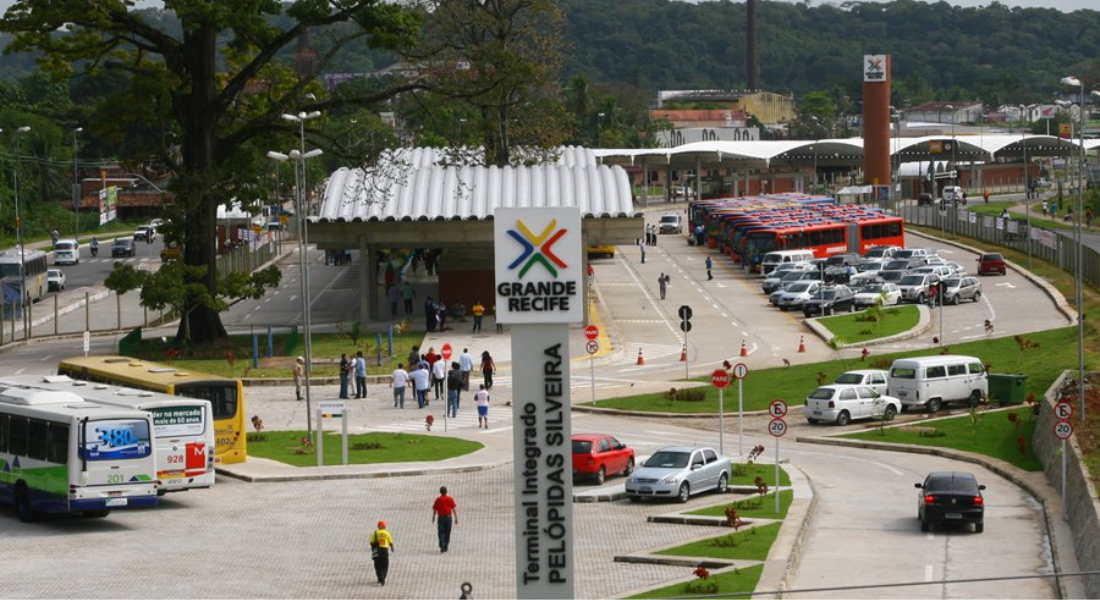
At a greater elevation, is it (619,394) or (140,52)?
(140,52)

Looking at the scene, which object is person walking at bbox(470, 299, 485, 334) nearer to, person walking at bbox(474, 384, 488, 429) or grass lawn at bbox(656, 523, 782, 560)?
person walking at bbox(474, 384, 488, 429)

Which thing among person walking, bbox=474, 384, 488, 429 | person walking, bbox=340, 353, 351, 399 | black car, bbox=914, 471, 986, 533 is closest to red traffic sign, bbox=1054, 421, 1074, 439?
black car, bbox=914, 471, 986, 533

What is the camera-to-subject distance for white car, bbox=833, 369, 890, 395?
5431cm

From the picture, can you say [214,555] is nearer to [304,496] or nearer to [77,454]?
[77,454]

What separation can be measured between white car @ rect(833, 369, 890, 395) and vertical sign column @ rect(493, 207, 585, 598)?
123 feet

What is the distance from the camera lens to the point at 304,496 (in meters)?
40.2

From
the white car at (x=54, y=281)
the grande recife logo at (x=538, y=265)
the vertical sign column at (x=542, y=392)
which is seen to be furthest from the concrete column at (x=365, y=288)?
the grande recife logo at (x=538, y=265)

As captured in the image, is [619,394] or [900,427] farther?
[619,394]

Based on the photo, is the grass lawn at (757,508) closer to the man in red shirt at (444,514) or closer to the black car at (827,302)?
the man in red shirt at (444,514)

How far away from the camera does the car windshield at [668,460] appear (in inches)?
1570

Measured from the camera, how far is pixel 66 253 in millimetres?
122375

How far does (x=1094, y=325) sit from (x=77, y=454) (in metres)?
41.3

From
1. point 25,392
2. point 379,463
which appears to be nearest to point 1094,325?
point 379,463

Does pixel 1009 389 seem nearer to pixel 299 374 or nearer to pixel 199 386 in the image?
pixel 299 374
